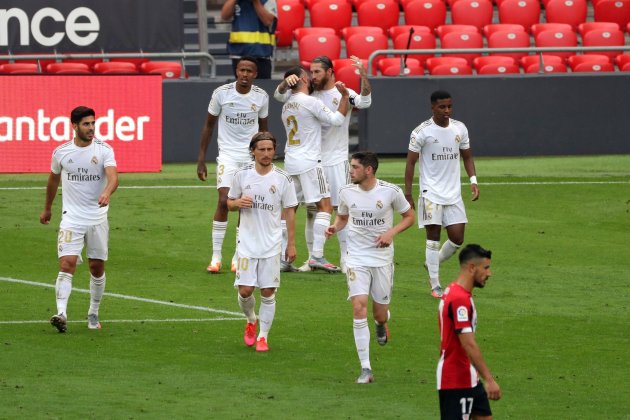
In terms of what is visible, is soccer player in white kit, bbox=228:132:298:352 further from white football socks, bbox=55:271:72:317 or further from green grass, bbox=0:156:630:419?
white football socks, bbox=55:271:72:317

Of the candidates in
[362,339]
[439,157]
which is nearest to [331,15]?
[439,157]

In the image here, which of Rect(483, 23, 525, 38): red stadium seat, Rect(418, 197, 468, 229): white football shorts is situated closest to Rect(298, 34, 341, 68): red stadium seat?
Rect(483, 23, 525, 38): red stadium seat

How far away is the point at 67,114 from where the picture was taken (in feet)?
77.0

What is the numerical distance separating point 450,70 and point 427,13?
2.73 meters

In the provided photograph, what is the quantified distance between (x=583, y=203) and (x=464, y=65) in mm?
5852

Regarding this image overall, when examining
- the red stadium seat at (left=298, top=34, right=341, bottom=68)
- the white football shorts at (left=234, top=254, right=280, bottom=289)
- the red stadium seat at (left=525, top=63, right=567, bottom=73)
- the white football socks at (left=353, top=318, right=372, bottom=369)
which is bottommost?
the white football socks at (left=353, top=318, right=372, bottom=369)

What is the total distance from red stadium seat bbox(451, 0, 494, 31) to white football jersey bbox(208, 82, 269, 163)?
13.0 m

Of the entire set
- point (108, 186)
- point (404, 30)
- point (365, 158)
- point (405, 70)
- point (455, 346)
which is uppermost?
point (404, 30)

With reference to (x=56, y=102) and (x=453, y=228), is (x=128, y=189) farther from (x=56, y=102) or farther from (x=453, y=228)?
(x=453, y=228)

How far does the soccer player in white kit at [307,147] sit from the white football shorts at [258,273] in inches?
158

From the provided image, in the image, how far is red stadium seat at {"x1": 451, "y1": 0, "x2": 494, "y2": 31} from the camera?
29.0 meters

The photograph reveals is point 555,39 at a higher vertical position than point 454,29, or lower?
lower

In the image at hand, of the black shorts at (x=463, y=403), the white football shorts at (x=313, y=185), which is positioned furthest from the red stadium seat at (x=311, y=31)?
the black shorts at (x=463, y=403)

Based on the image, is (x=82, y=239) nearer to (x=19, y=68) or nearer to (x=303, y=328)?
(x=303, y=328)
